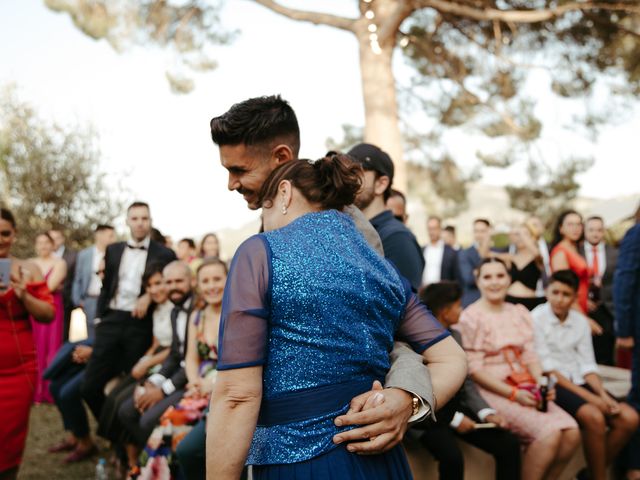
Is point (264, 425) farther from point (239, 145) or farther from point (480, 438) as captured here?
point (480, 438)

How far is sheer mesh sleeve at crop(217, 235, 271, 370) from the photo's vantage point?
1629mm

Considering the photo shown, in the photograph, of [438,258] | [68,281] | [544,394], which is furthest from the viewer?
[438,258]

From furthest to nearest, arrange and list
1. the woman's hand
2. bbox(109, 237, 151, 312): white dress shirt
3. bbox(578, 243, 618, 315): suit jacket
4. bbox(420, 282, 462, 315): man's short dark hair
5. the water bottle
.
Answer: bbox(578, 243, 618, 315): suit jacket, bbox(109, 237, 151, 312): white dress shirt, the water bottle, the woman's hand, bbox(420, 282, 462, 315): man's short dark hair

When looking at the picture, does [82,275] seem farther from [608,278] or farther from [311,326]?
[311,326]

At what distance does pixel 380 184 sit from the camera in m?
3.46

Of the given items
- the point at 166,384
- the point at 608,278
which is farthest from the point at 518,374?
the point at 608,278

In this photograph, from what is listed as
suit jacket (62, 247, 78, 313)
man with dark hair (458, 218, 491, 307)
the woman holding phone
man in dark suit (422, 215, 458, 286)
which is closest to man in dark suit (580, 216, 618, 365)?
man with dark hair (458, 218, 491, 307)

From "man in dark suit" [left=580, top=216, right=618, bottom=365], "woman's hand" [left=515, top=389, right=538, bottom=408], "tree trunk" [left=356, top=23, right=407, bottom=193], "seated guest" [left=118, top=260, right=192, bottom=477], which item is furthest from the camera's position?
"tree trunk" [left=356, top=23, right=407, bottom=193]

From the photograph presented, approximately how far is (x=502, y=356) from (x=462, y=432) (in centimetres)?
78

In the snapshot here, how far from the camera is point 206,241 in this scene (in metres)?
11.3

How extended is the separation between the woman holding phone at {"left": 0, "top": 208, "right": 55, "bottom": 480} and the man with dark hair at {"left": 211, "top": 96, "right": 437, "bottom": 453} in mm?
2504

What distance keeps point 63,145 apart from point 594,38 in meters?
11.5

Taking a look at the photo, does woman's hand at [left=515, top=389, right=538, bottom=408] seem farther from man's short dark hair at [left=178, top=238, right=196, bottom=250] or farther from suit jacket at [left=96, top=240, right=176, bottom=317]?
man's short dark hair at [left=178, top=238, right=196, bottom=250]

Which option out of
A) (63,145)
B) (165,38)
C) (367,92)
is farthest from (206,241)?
(63,145)
